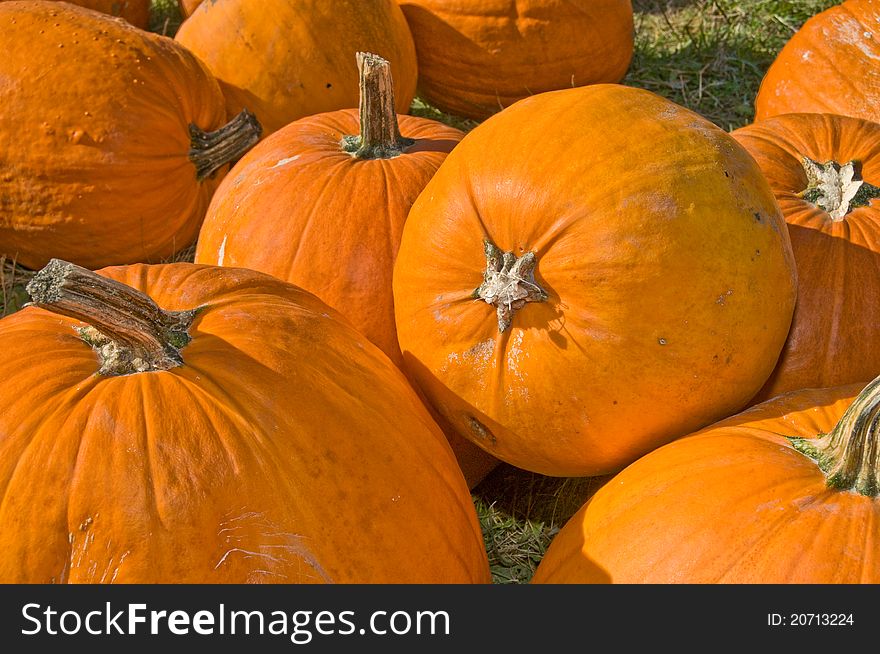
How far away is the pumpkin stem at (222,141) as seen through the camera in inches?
139

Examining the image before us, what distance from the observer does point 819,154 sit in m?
2.75

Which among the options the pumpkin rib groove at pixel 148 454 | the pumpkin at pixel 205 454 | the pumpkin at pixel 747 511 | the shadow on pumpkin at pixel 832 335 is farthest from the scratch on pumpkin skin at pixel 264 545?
the shadow on pumpkin at pixel 832 335

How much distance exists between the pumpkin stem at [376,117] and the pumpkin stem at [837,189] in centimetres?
116

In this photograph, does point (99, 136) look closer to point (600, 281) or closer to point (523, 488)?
point (523, 488)

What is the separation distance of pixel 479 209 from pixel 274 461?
0.76 metres

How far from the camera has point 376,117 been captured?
279 centimetres

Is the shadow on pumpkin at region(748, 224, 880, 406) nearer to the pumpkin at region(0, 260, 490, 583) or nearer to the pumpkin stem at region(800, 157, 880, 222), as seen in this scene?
the pumpkin stem at region(800, 157, 880, 222)

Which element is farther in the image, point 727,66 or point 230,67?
point 727,66

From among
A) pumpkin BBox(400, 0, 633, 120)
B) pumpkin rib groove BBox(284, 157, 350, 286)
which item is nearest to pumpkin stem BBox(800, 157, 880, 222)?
pumpkin rib groove BBox(284, 157, 350, 286)

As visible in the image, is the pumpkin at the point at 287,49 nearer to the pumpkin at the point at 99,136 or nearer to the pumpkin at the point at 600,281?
the pumpkin at the point at 99,136

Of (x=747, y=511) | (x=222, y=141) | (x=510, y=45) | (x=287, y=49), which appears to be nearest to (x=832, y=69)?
(x=510, y=45)

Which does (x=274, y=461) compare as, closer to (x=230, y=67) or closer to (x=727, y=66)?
(x=230, y=67)

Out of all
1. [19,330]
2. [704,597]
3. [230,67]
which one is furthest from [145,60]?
[704,597]

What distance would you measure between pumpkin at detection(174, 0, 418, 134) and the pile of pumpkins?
74 cm
